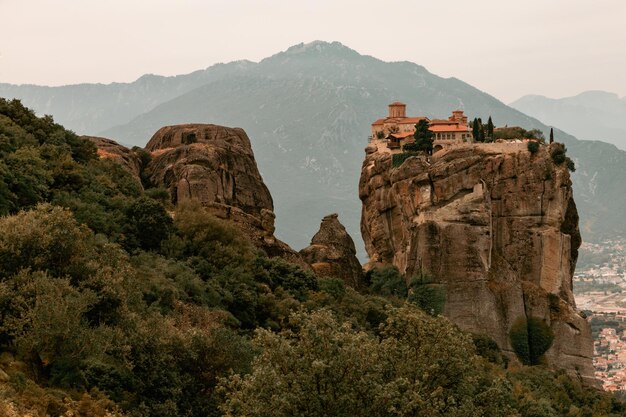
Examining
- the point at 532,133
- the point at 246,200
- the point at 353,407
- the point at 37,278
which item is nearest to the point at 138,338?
the point at 37,278

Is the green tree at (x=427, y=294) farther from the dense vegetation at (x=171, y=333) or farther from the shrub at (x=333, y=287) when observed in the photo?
the dense vegetation at (x=171, y=333)

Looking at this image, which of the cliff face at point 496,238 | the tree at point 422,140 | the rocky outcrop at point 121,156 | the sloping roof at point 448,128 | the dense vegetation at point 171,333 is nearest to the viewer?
the dense vegetation at point 171,333

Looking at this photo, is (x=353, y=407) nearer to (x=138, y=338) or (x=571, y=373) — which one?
(x=138, y=338)

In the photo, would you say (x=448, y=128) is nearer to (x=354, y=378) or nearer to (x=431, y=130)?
(x=431, y=130)

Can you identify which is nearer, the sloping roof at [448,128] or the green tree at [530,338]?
the green tree at [530,338]

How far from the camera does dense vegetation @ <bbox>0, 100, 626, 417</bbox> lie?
18531 mm

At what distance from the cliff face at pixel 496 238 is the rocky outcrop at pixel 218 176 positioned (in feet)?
33.3

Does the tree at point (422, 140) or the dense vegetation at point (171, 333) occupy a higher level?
the tree at point (422, 140)

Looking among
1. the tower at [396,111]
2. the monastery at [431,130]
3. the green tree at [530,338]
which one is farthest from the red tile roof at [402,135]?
the green tree at [530,338]

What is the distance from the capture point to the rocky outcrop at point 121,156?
50062 mm

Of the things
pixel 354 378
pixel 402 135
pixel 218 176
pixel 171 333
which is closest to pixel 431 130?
pixel 402 135

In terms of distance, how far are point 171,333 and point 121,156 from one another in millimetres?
28295

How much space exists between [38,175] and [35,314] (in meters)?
15.5

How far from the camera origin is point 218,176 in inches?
2019
